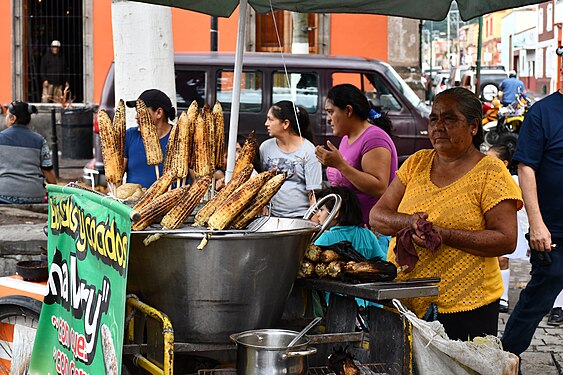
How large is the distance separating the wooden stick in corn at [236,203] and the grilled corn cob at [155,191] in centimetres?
36

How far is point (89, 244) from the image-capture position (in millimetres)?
3721

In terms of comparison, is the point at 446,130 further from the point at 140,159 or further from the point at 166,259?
the point at 140,159

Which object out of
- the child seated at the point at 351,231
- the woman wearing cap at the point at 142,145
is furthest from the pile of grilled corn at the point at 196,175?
the woman wearing cap at the point at 142,145

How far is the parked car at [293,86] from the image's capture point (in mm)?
13188

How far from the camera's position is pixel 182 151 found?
4309 mm

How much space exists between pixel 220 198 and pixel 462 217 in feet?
3.71

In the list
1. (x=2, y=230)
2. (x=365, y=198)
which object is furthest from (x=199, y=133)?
(x=2, y=230)

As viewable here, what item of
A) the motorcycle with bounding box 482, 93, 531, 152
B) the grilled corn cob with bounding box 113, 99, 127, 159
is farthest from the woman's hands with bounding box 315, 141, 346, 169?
the motorcycle with bounding box 482, 93, 531, 152

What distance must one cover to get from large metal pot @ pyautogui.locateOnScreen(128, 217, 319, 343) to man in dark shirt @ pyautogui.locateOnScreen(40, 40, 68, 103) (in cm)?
1758

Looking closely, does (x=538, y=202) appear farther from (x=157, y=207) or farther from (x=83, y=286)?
(x=83, y=286)

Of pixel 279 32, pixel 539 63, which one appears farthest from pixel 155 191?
pixel 539 63

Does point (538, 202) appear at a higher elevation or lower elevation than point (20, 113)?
lower

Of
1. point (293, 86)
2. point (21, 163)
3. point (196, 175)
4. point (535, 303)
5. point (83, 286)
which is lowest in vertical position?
point (535, 303)

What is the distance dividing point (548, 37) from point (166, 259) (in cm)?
5659
